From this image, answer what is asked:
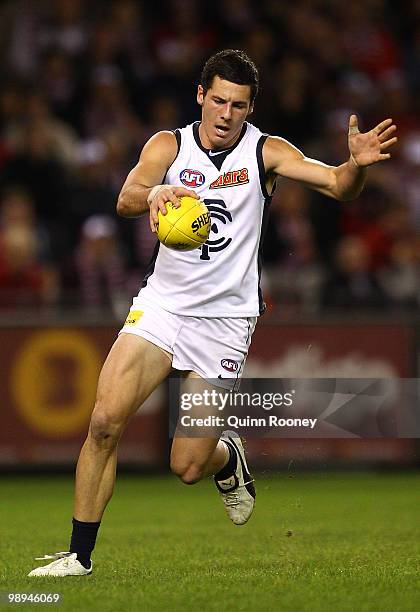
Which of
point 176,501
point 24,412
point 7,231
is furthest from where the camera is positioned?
point 7,231

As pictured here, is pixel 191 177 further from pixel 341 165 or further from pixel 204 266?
pixel 341 165

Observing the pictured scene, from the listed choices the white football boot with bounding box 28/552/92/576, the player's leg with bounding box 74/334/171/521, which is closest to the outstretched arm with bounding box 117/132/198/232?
the player's leg with bounding box 74/334/171/521

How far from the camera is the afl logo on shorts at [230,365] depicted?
7.05m

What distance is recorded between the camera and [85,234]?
1245cm

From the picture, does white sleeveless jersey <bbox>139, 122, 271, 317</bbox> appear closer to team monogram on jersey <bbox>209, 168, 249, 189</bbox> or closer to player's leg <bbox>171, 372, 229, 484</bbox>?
team monogram on jersey <bbox>209, 168, 249, 189</bbox>

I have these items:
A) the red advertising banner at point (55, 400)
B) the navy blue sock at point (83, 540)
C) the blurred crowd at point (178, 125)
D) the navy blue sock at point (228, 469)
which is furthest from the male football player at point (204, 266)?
the blurred crowd at point (178, 125)

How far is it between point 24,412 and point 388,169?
531cm

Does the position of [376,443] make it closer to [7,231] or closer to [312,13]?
Answer: [7,231]

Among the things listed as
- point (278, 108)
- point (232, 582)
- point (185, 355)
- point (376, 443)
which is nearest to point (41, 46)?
point (278, 108)

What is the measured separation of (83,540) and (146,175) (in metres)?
1.85

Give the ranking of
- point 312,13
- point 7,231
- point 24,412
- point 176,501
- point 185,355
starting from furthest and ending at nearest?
1. point 312,13
2. point 7,231
3. point 24,412
4. point 176,501
5. point 185,355

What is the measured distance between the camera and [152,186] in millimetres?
6664

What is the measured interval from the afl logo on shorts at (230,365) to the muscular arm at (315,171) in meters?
1.04

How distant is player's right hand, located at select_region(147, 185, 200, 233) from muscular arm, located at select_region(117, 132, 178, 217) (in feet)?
0.62
